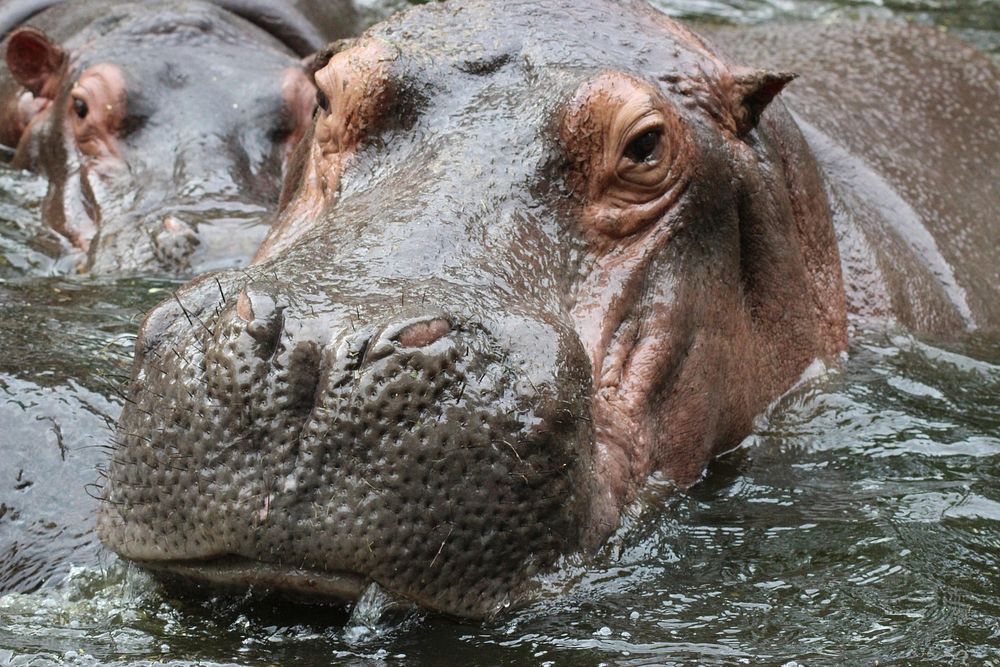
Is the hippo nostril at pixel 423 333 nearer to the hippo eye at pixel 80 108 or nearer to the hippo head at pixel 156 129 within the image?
the hippo head at pixel 156 129

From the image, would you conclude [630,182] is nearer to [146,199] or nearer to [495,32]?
[495,32]

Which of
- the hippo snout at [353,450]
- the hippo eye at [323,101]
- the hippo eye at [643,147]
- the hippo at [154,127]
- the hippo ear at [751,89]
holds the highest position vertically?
the hippo ear at [751,89]

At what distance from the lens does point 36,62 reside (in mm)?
8258

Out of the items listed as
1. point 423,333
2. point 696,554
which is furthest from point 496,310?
point 696,554

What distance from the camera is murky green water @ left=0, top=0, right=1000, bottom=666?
3410 millimetres

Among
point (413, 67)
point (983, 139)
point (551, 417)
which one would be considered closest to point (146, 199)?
point (413, 67)

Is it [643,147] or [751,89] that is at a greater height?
[751,89]

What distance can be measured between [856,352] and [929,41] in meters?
3.03

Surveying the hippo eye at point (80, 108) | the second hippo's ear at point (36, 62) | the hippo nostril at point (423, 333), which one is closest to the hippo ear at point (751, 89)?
Answer: the hippo nostril at point (423, 333)

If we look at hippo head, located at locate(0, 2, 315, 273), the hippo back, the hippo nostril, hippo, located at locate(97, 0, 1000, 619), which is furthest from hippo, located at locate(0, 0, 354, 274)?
the hippo nostril

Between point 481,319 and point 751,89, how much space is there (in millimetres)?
1614

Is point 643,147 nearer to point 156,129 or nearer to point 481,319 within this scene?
point 481,319

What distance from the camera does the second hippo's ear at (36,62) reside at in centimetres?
815

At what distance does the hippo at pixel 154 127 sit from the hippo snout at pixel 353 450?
3.24 meters
